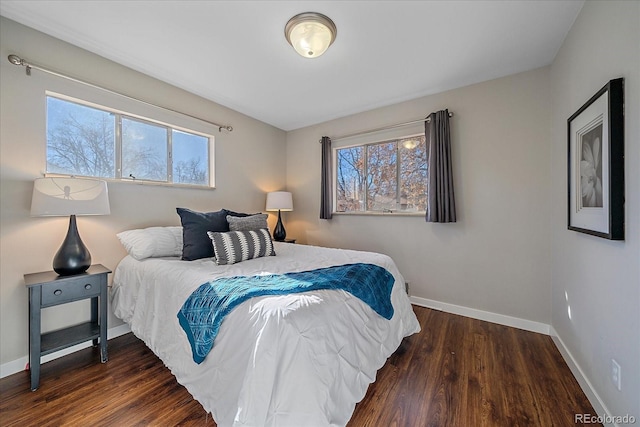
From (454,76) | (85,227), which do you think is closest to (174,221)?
(85,227)

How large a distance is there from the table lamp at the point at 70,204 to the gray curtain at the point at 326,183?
8.18ft

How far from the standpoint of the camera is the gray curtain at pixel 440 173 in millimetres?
2764

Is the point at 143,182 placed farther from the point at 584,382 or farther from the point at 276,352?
the point at 584,382

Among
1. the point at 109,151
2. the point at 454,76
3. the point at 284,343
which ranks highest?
the point at 454,76

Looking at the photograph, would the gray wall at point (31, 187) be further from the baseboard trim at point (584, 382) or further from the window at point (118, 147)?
the baseboard trim at point (584, 382)

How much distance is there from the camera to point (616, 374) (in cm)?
127


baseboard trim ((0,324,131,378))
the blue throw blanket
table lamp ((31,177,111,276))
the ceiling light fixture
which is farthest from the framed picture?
baseboard trim ((0,324,131,378))

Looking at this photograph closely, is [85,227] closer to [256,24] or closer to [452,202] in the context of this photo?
[256,24]

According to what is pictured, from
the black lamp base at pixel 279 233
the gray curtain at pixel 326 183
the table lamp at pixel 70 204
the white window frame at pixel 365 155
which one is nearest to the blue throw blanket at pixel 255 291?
the table lamp at pixel 70 204

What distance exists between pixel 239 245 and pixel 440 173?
88.9 inches

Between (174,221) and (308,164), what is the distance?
2.12 metres

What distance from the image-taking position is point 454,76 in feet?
8.58

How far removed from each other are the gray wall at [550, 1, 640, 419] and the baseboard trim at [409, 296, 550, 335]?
0.80 ft

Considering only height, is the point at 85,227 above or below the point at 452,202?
below
